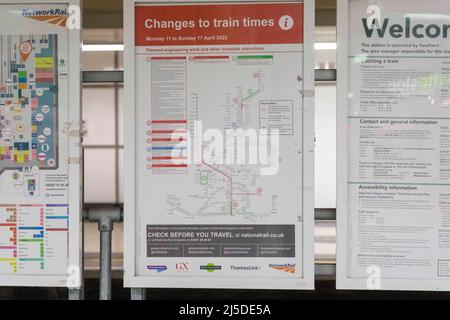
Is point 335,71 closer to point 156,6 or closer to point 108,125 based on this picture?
point 156,6

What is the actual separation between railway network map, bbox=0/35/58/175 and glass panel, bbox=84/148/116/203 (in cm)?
943

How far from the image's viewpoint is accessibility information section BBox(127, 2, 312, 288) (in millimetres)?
3061

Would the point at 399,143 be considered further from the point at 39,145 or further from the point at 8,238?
the point at 8,238

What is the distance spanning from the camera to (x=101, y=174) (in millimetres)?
12609

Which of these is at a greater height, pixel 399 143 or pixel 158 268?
pixel 399 143

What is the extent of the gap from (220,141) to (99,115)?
9.65 metres

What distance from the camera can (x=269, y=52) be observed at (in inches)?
120

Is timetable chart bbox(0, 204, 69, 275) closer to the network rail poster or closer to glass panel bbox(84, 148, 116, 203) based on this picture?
the network rail poster

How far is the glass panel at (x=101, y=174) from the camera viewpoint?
12.5 metres

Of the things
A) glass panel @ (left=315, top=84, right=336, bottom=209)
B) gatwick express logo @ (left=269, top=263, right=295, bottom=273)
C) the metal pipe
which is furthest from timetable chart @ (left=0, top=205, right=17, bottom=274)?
glass panel @ (left=315, top=84, right=336, bottom=209)

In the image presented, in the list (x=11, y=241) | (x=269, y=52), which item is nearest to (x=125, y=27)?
(x=269, y=52)

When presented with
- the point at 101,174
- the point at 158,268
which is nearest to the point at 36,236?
the point at 158,268

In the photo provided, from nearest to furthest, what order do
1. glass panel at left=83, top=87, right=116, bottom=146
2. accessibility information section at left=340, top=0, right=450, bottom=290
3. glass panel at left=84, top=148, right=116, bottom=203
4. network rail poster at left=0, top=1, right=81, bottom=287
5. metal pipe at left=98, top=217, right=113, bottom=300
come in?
1. accessibility information section at left=340, top=0, right=450, bottom=290
2. network rail poster at left=0, top=1, right=81, bottom=287
3. metal pipe at left=98, top=217, right=113, bottom=300
4. glass panel at left=83, top=87, right=116, bottom=146
5. glass panel at left=84, top=148, right=116, bottom=203
